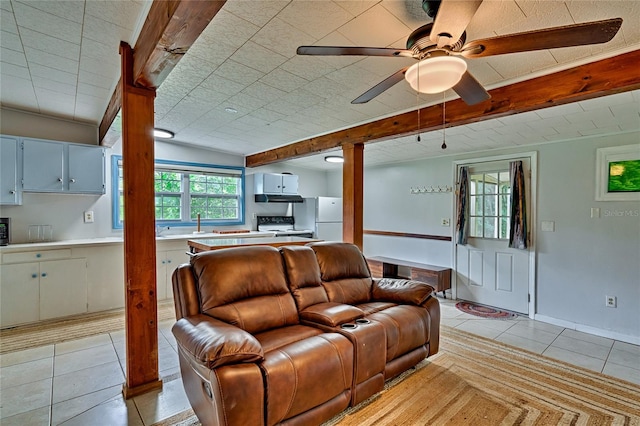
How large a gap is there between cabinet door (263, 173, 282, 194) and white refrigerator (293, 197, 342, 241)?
696 mm

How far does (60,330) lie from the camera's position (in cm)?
332

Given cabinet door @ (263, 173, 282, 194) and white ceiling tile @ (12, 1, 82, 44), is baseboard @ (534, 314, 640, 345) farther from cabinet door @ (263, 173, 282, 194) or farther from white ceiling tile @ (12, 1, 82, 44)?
white ceiling tile @ (12, 1, 82, 44)

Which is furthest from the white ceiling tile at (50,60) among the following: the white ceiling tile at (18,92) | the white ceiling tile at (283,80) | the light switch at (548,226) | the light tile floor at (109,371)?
the light switch at (548,226)

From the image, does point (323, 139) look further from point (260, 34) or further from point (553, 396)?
point (553, 396)

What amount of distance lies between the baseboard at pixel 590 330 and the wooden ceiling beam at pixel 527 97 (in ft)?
9.50

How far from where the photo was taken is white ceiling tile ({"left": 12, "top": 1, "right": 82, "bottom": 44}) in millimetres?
1727

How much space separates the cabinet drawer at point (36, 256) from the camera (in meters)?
3.29

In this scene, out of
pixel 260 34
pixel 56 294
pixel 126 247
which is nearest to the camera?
pixel 260 34

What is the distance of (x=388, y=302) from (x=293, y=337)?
1.10 meters

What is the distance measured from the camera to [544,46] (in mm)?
1406

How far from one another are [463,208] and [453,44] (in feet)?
12.2

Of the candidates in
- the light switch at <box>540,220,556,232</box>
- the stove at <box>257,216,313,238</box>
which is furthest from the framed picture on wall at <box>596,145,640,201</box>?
the stove at <box>257,216,313,238</box>

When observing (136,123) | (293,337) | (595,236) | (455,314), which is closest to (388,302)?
(293,337)

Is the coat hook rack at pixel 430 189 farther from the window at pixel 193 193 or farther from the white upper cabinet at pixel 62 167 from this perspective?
the white upper cabinet at pixel 62 167
